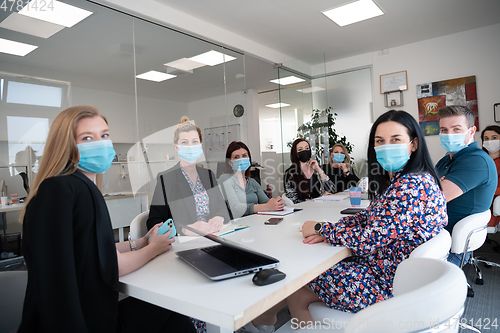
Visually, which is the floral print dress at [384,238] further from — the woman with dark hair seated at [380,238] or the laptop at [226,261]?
the laptop at [226,261]

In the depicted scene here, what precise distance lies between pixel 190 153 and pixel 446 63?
509cm

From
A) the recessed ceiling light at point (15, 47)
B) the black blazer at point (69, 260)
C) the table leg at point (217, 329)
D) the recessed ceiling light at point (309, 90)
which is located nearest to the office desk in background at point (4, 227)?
the recessed ceiling light at point (15, 47)

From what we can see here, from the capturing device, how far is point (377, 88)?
6.04 meters

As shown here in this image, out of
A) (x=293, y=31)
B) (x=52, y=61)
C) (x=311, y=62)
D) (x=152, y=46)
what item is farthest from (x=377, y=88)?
(x=52, y=61)

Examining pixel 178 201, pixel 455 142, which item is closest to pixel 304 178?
pixel 455 142

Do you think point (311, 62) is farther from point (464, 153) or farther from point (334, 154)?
point (464, 153)

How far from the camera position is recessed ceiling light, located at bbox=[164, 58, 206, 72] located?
397 cm

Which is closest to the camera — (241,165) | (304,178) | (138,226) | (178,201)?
(138,226)

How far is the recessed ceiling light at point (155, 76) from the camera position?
3609 millimetres

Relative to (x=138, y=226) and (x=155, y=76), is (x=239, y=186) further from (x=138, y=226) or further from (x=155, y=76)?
(x=155, y=76)

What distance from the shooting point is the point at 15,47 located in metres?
2.69

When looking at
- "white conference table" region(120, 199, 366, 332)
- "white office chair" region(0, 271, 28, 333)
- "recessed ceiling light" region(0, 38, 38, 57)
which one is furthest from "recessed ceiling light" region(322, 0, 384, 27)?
"white office chair" region(0, 271, 28, 333)

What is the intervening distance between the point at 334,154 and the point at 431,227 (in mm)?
3033

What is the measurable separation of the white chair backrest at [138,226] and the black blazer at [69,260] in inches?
31.3
